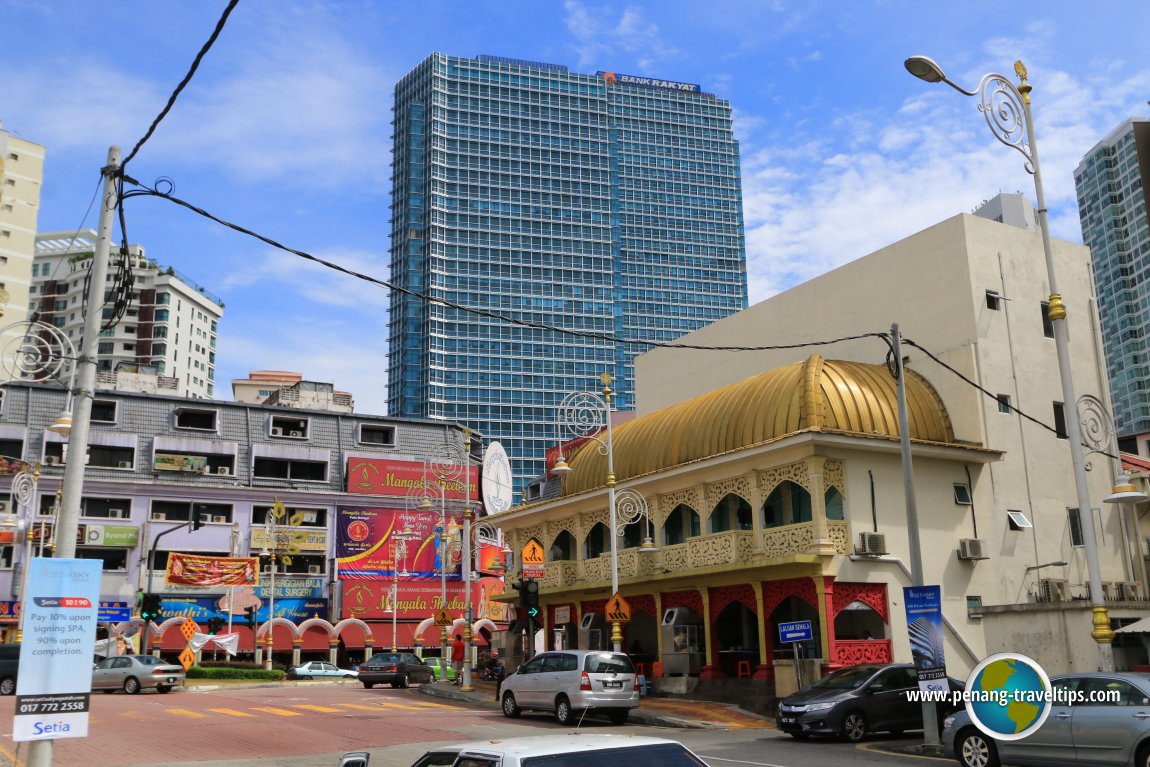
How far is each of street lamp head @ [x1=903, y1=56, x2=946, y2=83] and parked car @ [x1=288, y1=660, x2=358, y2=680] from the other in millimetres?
40433

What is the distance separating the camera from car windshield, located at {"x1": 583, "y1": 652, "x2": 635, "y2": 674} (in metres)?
22.6

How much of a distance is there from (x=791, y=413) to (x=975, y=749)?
43.8ft

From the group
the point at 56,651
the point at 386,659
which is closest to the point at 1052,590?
the point at 386,659

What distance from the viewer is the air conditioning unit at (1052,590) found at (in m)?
28.4

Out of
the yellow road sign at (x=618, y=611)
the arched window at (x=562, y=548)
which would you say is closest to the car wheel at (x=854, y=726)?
the yellow road sign at (x=618, y=611)

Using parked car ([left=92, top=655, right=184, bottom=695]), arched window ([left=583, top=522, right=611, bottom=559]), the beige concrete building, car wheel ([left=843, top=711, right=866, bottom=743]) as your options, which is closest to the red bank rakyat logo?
parked car ([left=92, top=655, right=184, bottom=695])

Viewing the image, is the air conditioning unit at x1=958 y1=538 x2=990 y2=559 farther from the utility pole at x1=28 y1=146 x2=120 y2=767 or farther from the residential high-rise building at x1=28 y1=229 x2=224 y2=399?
the residential high-rise building at x1=28 y1=229 x2=224 y2=399

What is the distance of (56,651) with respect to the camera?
30.5ft

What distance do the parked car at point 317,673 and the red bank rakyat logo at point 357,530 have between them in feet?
44.8

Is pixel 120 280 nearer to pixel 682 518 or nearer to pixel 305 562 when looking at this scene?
pixel 682 518

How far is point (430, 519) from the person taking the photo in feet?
214

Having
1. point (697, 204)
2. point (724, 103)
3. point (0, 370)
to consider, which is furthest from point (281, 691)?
point (724, 103)

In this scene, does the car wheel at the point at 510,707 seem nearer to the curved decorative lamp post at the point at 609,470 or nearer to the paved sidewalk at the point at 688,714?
the paved sidewalk at the point at 688,714

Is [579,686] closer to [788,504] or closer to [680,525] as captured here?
[788,504]
